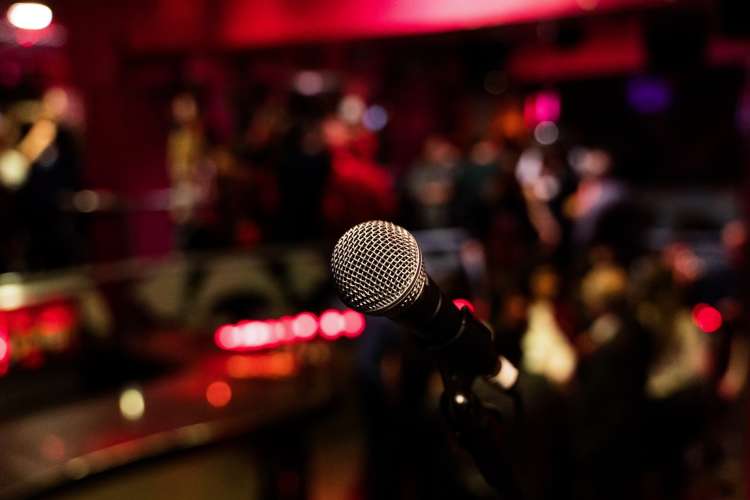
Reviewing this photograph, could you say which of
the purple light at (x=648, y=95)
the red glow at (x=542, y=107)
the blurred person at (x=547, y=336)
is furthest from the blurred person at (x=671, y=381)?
the purple light at (x=648, y=95)

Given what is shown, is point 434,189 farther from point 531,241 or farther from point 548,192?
point 531,241

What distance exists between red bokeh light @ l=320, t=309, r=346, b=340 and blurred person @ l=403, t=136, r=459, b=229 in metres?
2.48

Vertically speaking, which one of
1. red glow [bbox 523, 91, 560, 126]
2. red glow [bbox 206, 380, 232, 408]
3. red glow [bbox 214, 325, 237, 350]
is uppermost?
red glow [bbox 523, 91, 560, 126]

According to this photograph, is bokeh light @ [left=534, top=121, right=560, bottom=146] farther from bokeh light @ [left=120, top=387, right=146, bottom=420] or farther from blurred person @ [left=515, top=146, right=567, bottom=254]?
bokeh light @ [left=120, top=387, right=146, bottom=420]

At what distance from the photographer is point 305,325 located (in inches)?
245

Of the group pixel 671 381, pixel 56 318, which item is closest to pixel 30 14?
pixel 56 318

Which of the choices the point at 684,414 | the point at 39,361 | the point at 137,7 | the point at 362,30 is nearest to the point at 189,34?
the point at 137,7

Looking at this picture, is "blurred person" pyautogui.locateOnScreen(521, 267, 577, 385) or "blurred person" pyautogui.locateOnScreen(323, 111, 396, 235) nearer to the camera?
"blurred person" pyautogui.locateOnScreen(521, 267, 577, 385)

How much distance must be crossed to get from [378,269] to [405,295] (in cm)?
5

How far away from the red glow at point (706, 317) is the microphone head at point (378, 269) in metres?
5.21

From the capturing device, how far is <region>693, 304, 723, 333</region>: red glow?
6.03m

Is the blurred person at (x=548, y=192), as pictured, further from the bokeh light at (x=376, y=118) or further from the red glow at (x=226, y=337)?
the bokeh light at (x=376, y=118)

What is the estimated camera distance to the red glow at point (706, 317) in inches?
238

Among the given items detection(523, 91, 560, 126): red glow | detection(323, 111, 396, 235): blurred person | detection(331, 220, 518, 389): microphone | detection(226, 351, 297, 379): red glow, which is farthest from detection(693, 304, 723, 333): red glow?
detection(523, 91, 560, 126): red glow
